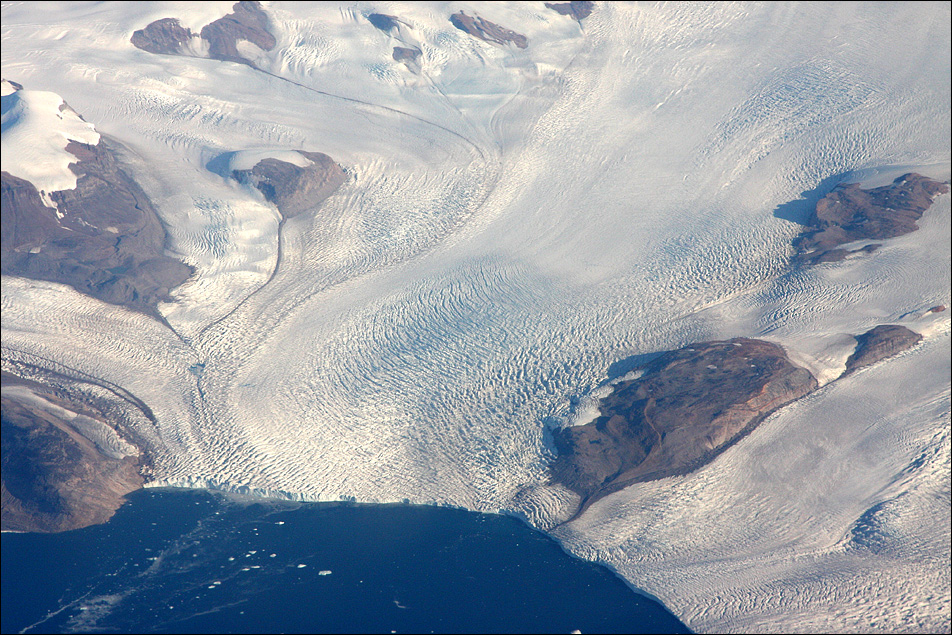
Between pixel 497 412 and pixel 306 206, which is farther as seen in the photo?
pixel 306 206

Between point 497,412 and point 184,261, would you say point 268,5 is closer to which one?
point 184,261

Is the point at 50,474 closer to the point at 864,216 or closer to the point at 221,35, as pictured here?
the point at 221,35

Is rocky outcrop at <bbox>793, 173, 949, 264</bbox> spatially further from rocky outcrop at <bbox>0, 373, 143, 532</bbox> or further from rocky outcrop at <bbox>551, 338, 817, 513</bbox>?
rocky outcrop at <bbox>0, 373, 143, 532</bbox>

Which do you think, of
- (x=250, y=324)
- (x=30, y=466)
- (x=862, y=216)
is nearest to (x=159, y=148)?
(x=250, y=324)

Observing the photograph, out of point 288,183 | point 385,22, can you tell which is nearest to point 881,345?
point 288,183

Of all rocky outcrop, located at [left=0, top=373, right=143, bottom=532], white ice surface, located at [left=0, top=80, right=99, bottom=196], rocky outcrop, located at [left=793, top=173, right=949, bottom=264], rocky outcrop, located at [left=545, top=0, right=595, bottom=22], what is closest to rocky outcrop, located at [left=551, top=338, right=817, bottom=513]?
rocky outcrop, located at [left=793, top=173, right=949, bottom=264]

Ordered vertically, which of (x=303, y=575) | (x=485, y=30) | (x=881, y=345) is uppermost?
(x=485, y=30)

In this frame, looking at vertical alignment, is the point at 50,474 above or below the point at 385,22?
below
